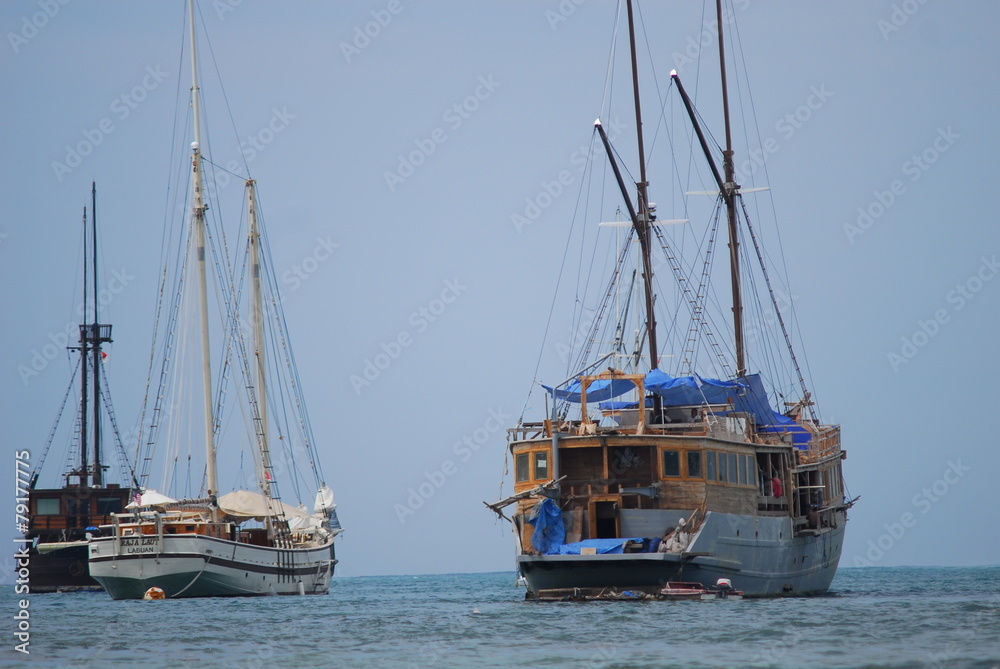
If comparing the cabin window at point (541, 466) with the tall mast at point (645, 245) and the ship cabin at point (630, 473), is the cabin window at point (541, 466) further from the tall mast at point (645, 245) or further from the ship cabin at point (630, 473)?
the tall mast at point (645, 245)

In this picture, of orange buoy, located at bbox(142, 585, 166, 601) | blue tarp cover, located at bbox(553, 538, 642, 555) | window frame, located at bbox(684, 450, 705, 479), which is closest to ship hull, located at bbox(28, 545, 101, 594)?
orange buoy, located at bbox(142, 585, 166, 601)

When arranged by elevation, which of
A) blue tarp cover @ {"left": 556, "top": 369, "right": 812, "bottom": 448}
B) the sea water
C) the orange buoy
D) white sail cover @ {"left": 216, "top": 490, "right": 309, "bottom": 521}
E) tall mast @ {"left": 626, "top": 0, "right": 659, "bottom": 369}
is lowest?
the sea water

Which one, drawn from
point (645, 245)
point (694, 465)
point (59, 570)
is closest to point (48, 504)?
point (59, 570)

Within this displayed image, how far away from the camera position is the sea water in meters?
29.4

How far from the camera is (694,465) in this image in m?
45.1

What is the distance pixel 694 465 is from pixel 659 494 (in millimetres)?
1590

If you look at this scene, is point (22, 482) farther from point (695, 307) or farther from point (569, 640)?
point (695, 307)

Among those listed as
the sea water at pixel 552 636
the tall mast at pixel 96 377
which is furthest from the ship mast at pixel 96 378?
the sea water at pixel 552 636

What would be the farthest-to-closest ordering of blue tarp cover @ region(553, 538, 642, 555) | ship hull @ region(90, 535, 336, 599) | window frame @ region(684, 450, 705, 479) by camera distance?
ship hull @ region(90, 535, 336, 599) → window frame @ region(684, 450, 705, 479) → blue tarp cover @ region(553, 538, 642, 555)

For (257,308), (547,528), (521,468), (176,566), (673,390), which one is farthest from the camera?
(257,308)

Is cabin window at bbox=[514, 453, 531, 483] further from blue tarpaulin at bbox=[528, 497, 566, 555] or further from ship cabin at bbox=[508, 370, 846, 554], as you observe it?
blue tarpaulin at bbox=[528, 497, 566, 555]

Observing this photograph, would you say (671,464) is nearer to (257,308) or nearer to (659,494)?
(659,494)

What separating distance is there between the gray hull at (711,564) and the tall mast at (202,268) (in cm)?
2401

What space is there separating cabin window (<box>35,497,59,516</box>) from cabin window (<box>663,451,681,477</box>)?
50.8 m
